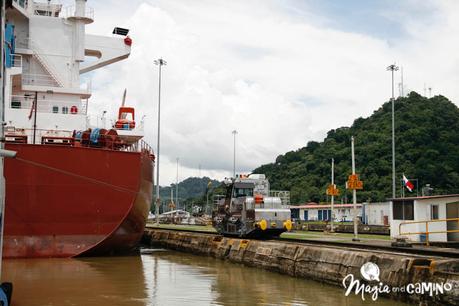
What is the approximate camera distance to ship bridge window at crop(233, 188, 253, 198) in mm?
26439

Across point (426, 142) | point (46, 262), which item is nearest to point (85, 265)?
point (46, 262)

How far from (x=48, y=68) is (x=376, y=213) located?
3166 cm

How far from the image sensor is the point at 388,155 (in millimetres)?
74312

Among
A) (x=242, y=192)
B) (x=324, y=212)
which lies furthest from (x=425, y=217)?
(x=324, y=212)

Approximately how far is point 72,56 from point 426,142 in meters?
59.3

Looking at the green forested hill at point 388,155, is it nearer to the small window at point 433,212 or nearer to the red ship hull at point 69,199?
the small window at point 433,212

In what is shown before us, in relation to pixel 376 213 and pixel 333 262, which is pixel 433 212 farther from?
pixel 376 213

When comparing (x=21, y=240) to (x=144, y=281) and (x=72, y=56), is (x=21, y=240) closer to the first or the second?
(x=144, y=281)

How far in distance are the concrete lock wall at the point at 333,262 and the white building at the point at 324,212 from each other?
32727mm

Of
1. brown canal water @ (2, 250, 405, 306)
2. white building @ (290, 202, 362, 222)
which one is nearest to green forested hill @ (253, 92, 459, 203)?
white building @ (290, 202, 362, 222)

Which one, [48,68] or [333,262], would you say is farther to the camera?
[48,68]

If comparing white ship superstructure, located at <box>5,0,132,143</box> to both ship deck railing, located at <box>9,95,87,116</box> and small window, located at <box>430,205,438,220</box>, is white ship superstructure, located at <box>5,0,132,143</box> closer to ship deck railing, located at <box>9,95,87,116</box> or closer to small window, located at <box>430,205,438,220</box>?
ship deck railing, located at <box>9,95,87,116</box>

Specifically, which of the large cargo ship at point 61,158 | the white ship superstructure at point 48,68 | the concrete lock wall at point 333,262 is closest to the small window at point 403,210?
the concrete lock wall at point 333,262

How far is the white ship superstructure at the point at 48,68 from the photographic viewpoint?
22.6 meters
